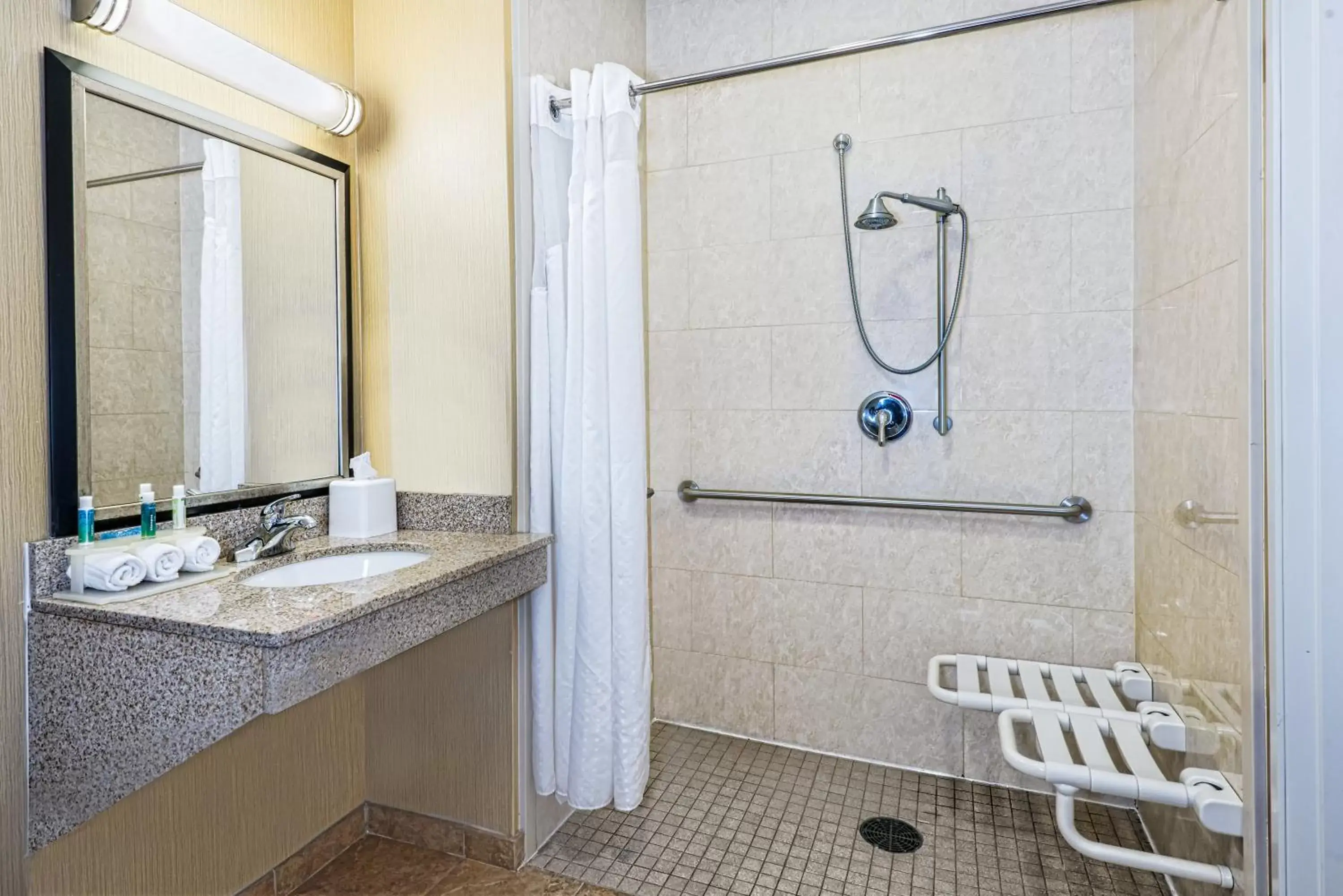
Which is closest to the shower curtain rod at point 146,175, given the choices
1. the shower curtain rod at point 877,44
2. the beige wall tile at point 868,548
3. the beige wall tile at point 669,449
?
the shower curtain rod at point 877,44

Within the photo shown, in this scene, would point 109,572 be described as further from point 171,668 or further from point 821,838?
point 821,838

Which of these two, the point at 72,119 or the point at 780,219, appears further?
the point at 780,219

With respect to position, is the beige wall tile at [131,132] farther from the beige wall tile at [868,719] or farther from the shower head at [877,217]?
the beige wall tile at [868,719]

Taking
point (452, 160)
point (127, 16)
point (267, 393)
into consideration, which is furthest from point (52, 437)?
point (452, 160)

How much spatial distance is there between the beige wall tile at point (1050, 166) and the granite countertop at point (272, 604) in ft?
5.45

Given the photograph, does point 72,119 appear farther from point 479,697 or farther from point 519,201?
point 479,697

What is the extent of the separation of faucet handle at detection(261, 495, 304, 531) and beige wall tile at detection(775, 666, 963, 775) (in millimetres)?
1547

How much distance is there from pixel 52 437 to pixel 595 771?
1318 mm

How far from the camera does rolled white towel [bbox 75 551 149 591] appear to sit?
47.5 inches

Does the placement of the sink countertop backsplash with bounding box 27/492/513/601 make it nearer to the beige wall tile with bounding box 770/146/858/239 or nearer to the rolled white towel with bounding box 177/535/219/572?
the rolled white towel with bounding box 177/535/219/572

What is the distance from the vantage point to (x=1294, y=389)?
108cm

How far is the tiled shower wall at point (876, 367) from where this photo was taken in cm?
194

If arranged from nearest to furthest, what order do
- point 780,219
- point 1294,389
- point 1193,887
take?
point 1294,389 → point 1193,887 → point 780,219

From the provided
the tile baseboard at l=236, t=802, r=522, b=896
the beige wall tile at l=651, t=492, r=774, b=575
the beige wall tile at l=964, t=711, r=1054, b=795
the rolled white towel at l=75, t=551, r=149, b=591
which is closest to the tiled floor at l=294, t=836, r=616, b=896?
the tile baseboard at l=236, t=802, r=522, b=896
